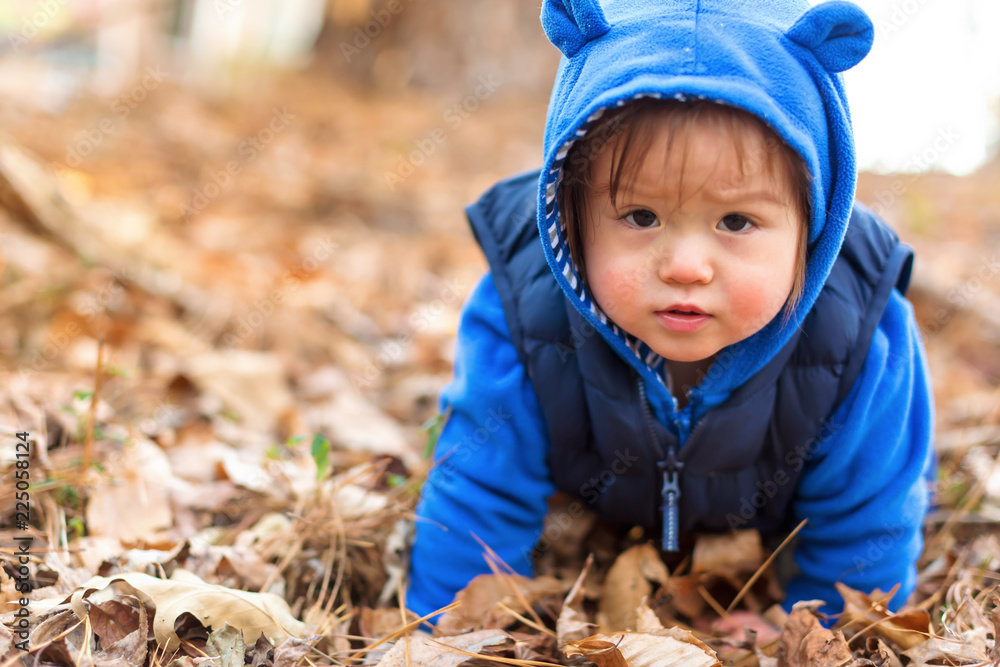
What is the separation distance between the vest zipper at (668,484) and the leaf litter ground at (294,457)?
0.29 feet

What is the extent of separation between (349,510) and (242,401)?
73cm

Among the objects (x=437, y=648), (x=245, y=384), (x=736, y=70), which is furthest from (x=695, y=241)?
(x=245, y=384)

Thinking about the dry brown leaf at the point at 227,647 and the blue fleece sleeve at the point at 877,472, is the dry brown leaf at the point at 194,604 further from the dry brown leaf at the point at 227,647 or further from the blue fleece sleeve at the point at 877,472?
the blue fleece sleeve at the point at 877,472

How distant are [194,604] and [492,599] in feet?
1.90

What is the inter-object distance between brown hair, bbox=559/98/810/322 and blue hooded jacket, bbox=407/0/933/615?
3 centimetres

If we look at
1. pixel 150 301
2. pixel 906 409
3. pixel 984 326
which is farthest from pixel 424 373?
pixel 984 326

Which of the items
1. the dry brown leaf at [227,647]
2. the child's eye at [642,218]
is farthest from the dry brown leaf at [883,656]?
the dry brown leaf at [227,647]

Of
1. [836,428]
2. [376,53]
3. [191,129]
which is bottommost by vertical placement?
[836,428]

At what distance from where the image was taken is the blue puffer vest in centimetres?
155

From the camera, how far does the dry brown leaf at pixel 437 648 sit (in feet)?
4.30

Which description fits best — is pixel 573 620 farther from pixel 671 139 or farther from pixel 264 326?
pixel 264 326

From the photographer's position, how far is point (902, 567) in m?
1.64

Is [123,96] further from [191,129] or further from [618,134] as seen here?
[618,134]

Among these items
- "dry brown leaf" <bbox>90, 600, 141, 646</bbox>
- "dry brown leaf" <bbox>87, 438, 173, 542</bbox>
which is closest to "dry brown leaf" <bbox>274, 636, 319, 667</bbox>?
"dry brown leaf" <bbox>90, 600, 141, 646</bbox>
